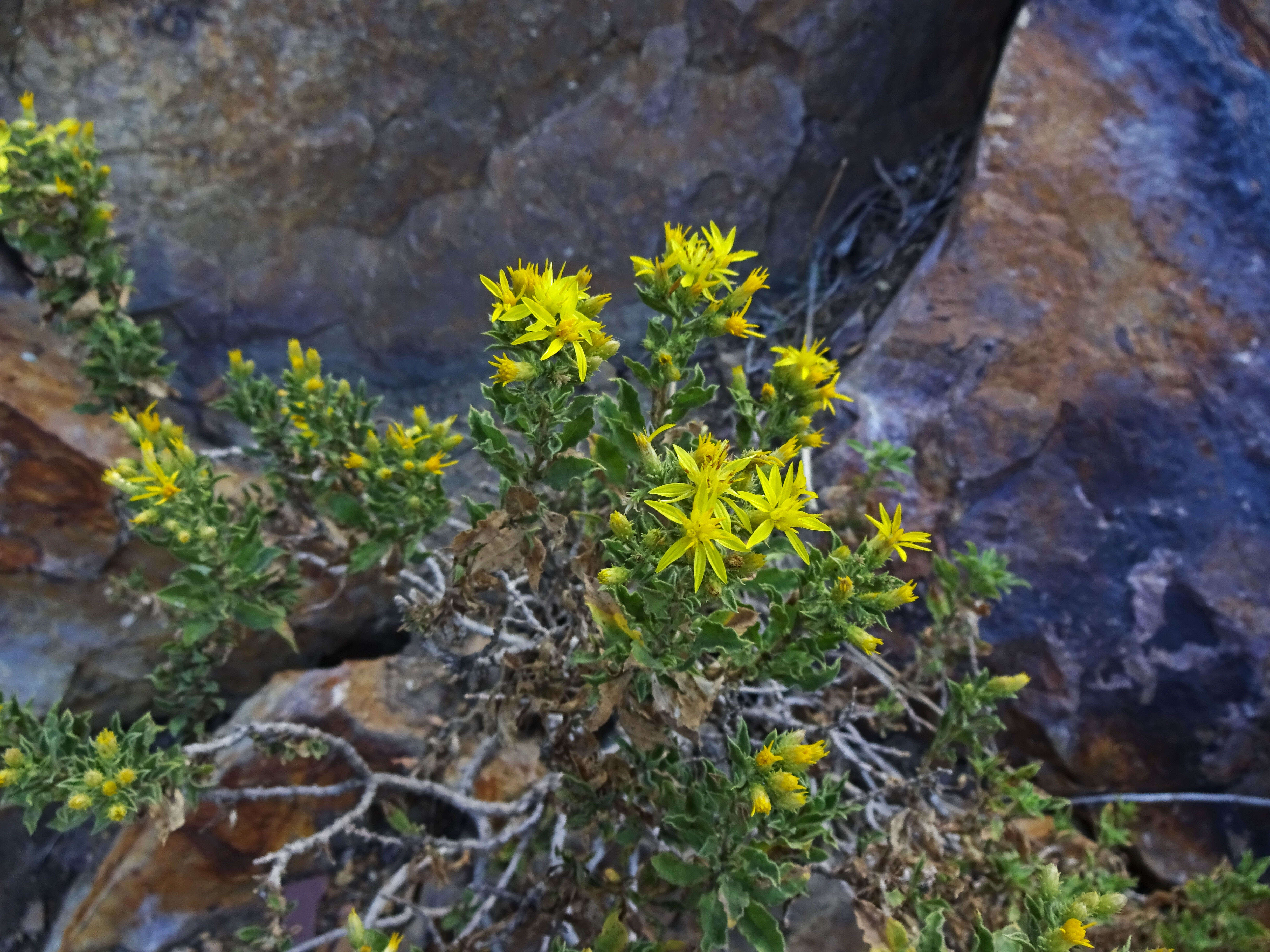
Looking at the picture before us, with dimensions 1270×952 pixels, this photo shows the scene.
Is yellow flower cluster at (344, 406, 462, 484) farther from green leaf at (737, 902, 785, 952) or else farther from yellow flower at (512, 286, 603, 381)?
green leaf at (737, 902, 785, 952)

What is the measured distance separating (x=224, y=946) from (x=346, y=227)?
A: 289 centimetres

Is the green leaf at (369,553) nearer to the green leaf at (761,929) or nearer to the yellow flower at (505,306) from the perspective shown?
the yellow flower at (505,306)

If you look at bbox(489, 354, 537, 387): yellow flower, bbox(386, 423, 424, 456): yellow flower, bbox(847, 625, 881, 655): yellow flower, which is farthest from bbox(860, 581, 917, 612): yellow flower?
bbox(386, 423, 424, 456): yellow flower

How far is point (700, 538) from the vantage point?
177 centimetres

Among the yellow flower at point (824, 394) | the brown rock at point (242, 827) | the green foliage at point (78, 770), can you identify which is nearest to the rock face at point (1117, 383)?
the yellow flower at point (824, 394)

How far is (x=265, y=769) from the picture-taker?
→ 3.11 metres

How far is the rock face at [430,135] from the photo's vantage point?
11.8 ft

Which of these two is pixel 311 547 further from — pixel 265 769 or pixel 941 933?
pixel 941 933

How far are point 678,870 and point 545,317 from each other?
4.77 feet

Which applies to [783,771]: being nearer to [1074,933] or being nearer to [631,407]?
[1074,933]

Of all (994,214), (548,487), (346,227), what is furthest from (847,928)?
(346,227)

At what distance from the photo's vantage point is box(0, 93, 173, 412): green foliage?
2.86 m

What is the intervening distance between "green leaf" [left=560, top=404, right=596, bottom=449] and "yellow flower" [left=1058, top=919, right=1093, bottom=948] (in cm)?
157

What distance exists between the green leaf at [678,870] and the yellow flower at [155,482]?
5.56 ft
